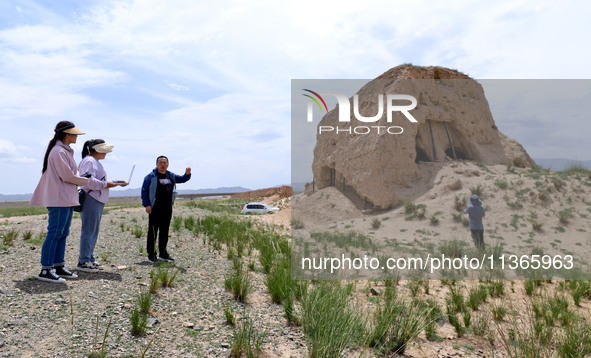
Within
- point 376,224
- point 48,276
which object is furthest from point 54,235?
point 376,224

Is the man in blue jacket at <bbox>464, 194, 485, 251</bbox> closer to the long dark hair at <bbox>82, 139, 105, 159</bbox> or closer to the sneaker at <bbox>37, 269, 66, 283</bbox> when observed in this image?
the long dark hair at <bbox>82, 139, 105, 159</bbox>

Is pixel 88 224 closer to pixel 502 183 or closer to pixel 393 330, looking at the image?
pixel 393 330

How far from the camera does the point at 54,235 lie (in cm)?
468

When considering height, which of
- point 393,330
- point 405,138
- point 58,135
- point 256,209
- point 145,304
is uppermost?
point 405,138

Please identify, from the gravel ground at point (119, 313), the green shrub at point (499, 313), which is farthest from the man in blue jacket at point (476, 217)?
the gravel ground at point (119, 313)

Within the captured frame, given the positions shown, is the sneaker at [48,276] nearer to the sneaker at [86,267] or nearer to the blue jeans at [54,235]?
the blue jeans at [54,235]

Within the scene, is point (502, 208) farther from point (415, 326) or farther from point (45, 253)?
point (45, 253)

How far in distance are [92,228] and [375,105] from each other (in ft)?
58.7

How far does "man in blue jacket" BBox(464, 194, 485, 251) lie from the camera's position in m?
8.90

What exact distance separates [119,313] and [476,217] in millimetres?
8415

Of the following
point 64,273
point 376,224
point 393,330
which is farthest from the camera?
point 376,224

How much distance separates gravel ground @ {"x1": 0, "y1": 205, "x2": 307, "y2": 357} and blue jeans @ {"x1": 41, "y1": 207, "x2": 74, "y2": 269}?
0.33 m

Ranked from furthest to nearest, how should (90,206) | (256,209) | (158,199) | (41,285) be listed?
(256,209) < (158,199) < (90,206) < (41,285)

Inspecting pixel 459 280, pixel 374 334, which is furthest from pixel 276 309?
pixel 459 280
